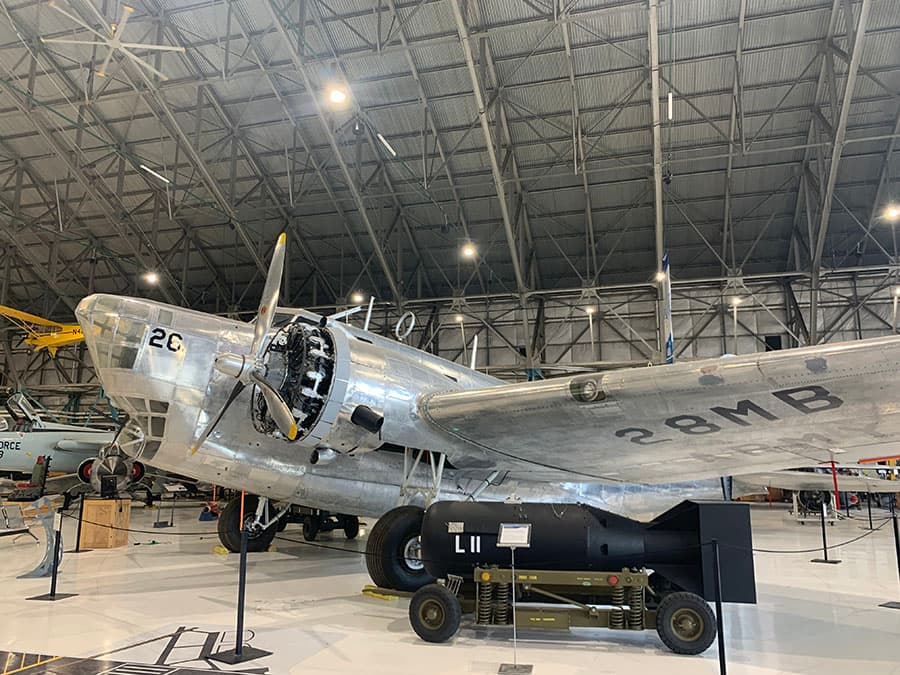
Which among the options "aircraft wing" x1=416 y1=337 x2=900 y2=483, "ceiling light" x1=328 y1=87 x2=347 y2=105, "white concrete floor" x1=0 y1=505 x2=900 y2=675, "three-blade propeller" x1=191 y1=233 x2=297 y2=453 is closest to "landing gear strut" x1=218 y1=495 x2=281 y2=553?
"white concrete floor" x1=0 y1=505 x2=900 y2=675

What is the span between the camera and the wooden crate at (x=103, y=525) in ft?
42.2

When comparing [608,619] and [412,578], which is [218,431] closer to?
[412,578]

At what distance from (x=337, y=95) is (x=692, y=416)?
13.7 meters

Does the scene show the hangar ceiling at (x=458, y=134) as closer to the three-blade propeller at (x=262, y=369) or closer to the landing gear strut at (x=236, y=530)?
the three-blade propeller at (x=262, y=369)

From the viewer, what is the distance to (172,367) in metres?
7.91

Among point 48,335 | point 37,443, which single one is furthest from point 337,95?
point 48,335

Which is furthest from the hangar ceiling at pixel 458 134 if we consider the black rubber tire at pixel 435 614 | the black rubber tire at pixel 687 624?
the black rubber tire at pixel 435 614

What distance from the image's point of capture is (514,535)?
20.5 ft

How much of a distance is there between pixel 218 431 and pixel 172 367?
1.03 meters

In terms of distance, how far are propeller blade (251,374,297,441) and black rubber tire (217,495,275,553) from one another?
5719 millimetres

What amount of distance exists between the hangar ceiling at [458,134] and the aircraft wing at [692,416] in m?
10.0

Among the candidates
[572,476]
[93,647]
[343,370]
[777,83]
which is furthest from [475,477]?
[777,83]

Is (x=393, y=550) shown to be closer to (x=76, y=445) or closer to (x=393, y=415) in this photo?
(x=393, y=415)

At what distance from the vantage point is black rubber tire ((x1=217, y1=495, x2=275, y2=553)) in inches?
472
